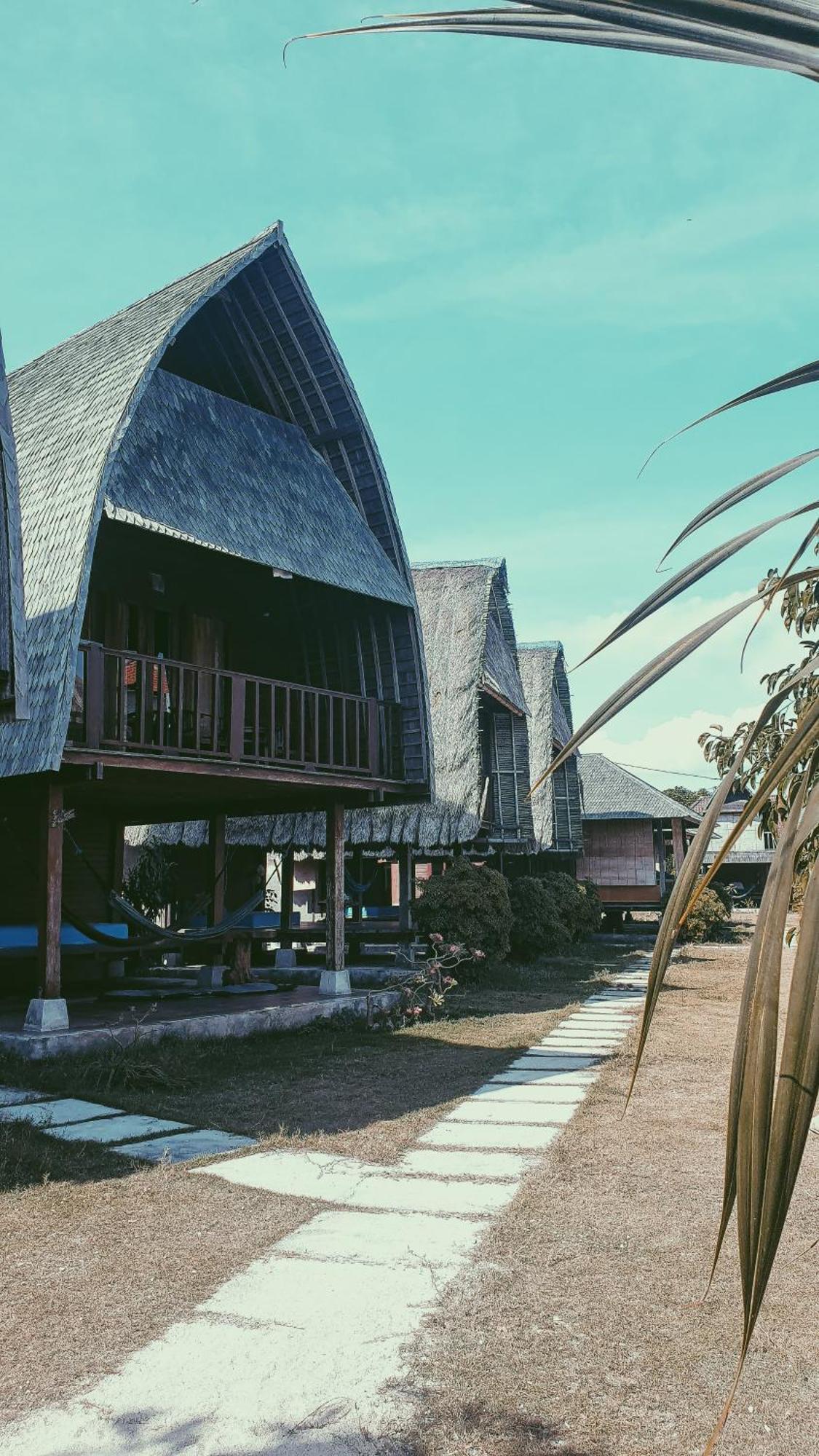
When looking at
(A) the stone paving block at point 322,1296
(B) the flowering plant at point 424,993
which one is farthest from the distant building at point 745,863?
(A) the stone paving block at point 322,1296

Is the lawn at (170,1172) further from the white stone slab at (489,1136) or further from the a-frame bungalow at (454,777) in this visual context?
the a-frame bungalow at (454,777)

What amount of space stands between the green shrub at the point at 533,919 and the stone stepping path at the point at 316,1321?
10.7 metres

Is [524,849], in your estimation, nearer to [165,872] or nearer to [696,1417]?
[165,872]

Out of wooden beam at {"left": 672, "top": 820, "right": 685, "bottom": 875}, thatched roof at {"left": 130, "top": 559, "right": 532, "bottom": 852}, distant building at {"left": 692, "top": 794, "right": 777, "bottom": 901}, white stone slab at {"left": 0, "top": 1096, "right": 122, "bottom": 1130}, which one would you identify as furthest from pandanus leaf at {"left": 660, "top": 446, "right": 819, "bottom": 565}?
distant building at {"left": 692, "top": 794, "right": 777, "bottom": 901}

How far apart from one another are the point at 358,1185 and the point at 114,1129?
1.77 m

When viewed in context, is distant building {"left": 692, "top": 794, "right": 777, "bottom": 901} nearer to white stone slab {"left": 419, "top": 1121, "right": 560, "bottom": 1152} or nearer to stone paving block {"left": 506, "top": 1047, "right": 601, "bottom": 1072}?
stone paving block {"left": 506, "top": 1047, "right": 601, "bottom": 1072}

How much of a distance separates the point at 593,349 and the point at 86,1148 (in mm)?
4617

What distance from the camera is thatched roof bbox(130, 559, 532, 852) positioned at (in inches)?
588

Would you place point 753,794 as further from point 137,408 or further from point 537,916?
point 537,916

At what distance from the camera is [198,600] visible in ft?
38.7

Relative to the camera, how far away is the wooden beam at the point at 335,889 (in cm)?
1084

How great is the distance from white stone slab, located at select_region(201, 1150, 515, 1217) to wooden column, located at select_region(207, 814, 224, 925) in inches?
259

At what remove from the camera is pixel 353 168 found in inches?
70.1

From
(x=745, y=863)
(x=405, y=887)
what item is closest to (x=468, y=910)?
(x=405, y=887)
